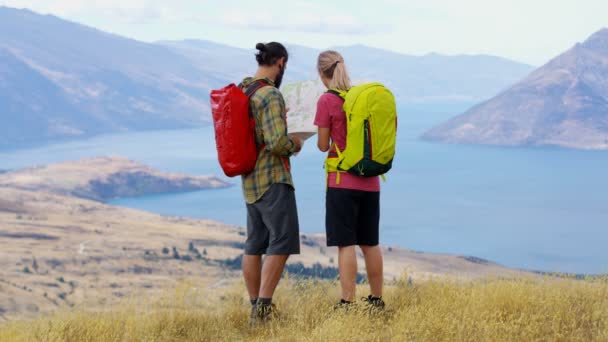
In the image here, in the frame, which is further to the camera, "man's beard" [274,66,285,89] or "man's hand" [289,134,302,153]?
"man's beard" [274,66,285,89]

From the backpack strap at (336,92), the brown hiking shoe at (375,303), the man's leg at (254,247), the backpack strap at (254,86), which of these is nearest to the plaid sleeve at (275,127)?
the backpack strap at (254,86)

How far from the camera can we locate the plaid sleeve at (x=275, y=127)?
4449 mm

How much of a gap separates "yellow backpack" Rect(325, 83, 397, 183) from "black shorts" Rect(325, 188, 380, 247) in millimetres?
183

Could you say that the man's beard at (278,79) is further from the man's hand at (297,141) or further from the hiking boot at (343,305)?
the hiking boot at (343,305)

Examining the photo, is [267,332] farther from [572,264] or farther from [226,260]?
[572,264]

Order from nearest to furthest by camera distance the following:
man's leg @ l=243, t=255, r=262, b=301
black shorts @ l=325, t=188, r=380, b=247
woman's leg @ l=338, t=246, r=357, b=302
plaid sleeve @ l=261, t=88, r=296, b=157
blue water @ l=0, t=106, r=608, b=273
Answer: plaid sleeve @ l=261, t=88, r=296, b=157 → black shorts @ l=325, t=188, r=380, b=247 → woman's leg @ l=338, t=246, r=357, b=302 → man's leg @ l=243, t=255, r=262, b=301 → blue water @ l=0, t=106, r=608, b=273

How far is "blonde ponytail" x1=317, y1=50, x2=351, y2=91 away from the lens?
4.70m

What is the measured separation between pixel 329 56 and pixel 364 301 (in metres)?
1.67

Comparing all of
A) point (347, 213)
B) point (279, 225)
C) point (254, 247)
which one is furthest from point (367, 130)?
point (254, 247)

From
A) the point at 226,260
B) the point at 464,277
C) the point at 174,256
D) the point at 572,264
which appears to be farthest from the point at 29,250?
the point at 464,277

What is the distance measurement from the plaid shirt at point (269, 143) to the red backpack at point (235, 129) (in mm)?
47

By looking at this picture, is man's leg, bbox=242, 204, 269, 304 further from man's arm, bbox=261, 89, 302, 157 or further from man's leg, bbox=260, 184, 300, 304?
man's arm, bbox=261, 89, 302, 157

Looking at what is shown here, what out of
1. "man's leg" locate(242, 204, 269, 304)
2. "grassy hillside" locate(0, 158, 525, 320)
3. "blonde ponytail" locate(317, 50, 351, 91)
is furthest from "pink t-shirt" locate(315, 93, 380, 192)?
"grassy hillside" locate(0, 158, 525, 320)

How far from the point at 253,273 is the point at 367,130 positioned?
1.27 metres
